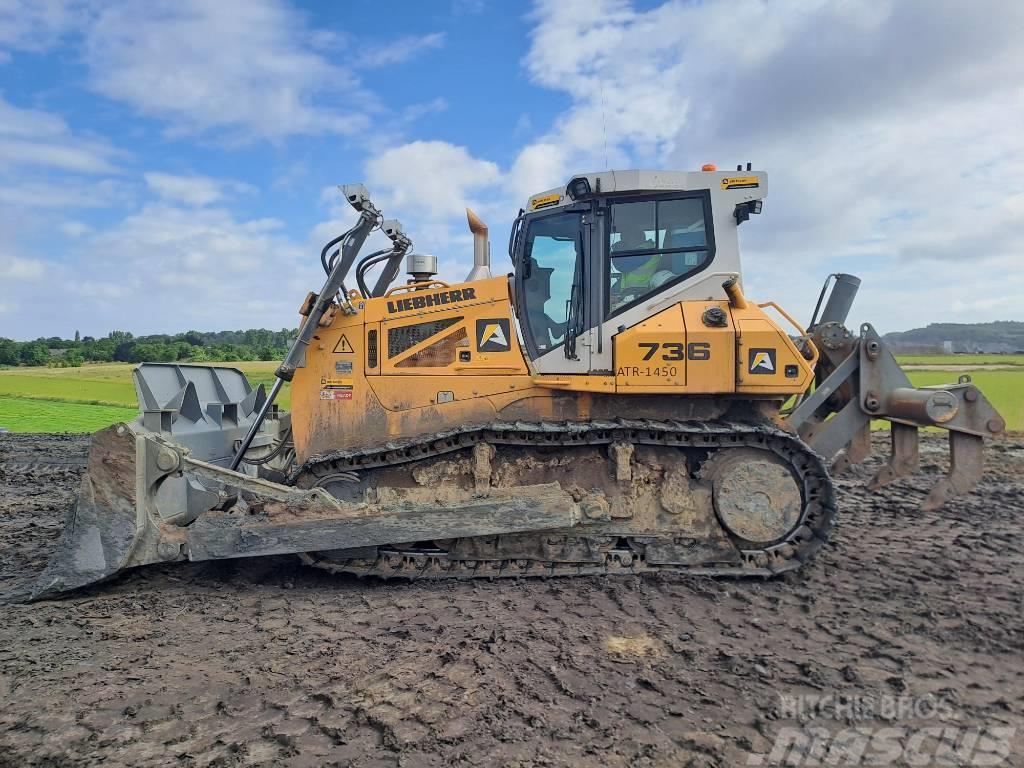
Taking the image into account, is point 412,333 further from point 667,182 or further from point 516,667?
point 516,667

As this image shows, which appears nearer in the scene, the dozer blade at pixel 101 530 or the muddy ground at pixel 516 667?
the muddy ground at pixel 516 667

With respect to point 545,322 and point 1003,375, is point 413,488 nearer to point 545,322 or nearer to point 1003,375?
point 545,322

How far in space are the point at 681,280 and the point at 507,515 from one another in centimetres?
237

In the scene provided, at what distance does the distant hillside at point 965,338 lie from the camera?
1865 inches

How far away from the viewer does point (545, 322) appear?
17.9ft

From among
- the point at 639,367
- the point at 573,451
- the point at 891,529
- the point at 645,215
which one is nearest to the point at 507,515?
the point at 573,451

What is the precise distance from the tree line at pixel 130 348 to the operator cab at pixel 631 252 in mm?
29084

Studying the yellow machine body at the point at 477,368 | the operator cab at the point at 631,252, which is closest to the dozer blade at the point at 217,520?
the yellow machine body at the point at 477,368

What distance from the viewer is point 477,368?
554 centimetres

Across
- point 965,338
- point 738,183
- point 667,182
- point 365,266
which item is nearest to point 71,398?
point 365,266

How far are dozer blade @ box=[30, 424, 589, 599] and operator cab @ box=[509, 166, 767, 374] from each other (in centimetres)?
128

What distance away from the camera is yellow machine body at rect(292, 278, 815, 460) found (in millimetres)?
5059

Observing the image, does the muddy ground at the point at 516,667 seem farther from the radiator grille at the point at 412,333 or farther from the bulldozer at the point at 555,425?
the radiator grille at the point at 412,333

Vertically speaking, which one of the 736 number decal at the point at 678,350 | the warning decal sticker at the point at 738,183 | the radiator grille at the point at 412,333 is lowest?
the 736 number decal at the point at 678,350
